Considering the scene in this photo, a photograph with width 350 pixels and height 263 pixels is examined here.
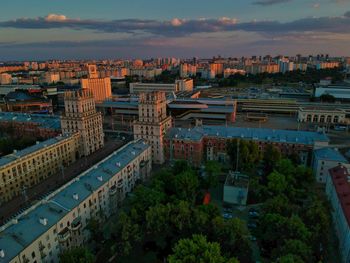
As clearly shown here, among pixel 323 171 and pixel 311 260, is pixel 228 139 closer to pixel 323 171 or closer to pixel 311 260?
pixel 323 171

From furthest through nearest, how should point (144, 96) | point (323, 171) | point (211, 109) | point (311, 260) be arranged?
1. point (211, 109)
2. point (144, 96)
3. point (323, 171)
4. point (311, 260)

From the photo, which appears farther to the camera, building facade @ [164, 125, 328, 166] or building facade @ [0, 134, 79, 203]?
building facade @ [164, 125, 328, 166]

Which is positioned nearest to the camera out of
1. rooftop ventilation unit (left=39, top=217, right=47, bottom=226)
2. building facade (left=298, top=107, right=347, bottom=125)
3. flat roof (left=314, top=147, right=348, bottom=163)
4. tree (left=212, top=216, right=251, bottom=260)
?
rooftop ventilation unit (left=39, top=217, right=47, bottom=226)

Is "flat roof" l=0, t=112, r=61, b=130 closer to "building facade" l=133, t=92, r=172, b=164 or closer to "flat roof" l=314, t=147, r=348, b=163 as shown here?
"building facade" l=133, t=92, r=172, b=164

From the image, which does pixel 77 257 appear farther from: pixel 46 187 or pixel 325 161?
pixel 325 161

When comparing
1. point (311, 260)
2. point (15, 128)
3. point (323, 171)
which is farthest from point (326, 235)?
point (15, 128)

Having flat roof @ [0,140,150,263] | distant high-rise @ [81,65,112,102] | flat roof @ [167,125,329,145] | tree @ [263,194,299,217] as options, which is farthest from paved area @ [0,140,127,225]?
distant high-rise @ [81,65,112,102]

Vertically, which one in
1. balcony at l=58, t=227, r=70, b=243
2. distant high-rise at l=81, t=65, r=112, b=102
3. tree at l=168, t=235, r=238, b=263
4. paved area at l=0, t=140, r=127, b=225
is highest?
distant high-rise at l=81, t=65, r=112, b=102

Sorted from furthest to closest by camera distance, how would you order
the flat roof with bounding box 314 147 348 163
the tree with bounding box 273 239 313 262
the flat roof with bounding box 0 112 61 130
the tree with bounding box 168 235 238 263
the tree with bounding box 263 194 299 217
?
the flat roof with bounding box 0 112 61 130
the flat roof with bounding box 314 147 348 163
the tree with bounding box 263 194 299 217
the tree with bounding box 273 239 313 262
the tree with bounding box 168 235 238 263

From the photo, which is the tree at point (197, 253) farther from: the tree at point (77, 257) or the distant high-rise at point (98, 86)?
the distant high-rise at point (98, 86)
